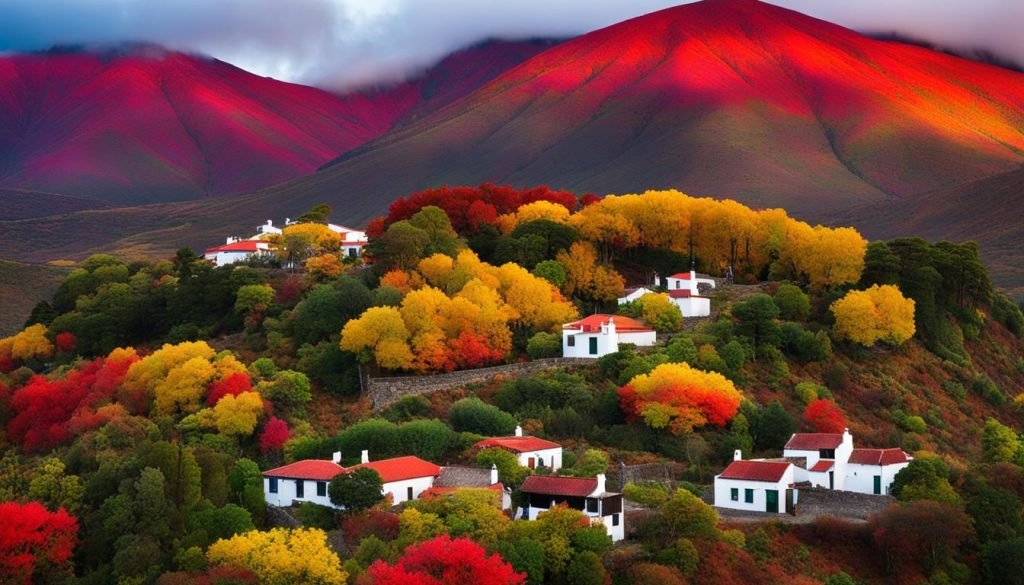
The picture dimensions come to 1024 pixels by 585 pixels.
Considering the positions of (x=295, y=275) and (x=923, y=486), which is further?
(x=295, y=275)

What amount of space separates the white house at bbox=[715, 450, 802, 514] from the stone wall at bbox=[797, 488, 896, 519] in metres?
0.43

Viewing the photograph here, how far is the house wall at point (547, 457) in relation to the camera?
43.0 m

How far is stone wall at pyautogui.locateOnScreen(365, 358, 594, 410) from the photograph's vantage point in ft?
167

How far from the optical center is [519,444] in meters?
44.1

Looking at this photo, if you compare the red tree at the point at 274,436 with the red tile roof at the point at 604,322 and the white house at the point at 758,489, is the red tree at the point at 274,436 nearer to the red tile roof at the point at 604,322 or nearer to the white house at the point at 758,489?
the red tile roof at the point at 604,322

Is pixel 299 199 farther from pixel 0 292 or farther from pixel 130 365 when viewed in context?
pixel 130 365

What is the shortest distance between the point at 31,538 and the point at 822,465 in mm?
23481

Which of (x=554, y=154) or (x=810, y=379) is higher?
(x=554, y=154)

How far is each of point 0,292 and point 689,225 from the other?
60889 mm

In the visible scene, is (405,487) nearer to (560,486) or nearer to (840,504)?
(560,486)

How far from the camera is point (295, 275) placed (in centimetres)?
6625

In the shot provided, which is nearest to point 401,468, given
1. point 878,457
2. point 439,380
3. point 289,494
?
point 289,494

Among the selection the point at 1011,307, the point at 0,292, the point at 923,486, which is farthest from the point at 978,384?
the point at 0,292

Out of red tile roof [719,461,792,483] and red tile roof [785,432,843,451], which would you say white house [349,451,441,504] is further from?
red tile roof [785,432,843,451]
